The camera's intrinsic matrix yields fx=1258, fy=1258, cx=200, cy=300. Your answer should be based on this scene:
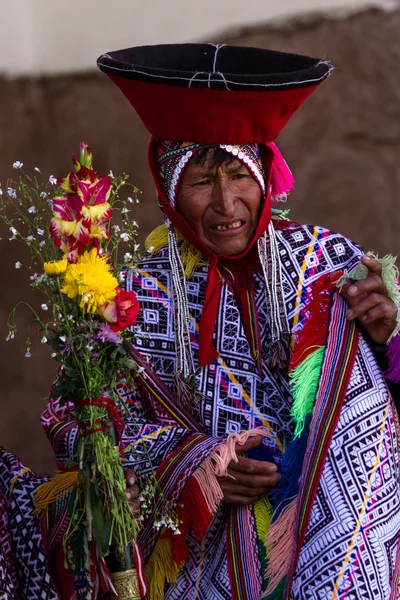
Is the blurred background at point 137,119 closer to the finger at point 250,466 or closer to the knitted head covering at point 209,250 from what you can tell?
the knitted head covering at point 209,250

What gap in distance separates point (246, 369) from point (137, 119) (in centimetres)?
256

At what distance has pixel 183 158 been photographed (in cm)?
419

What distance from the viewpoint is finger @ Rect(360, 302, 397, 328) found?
398 cm

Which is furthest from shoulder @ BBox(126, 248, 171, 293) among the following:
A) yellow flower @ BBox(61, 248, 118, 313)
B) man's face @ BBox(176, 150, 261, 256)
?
yellow flower @ BBox(61, 248, 118, 313)

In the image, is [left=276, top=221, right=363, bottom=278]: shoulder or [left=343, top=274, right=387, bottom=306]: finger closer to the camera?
[left=343, top=274, right=387, bottom=306]: finger

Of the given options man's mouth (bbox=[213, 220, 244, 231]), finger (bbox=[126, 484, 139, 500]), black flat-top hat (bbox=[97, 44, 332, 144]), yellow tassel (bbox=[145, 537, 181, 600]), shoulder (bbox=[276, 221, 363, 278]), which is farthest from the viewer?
shoulder (bbox=[276, 221, 363, 278])

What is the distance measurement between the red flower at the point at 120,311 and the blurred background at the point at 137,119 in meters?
2.89

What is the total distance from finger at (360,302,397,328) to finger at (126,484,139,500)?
36.1 inches

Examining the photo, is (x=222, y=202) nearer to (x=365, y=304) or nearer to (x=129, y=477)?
(x=365, y=304)

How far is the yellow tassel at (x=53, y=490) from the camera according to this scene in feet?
13.0

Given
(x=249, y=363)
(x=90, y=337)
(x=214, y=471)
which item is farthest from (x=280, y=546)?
(x=90, y=337)

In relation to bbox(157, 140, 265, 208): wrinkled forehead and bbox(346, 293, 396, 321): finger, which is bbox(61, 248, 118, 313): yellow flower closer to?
bbox(157, 140, 265, 208): wrinkled forehead

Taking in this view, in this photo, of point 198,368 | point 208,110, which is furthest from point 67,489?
point 208,110

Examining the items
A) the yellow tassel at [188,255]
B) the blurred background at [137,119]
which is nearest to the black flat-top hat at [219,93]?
the yellow tassel at [188,255]
